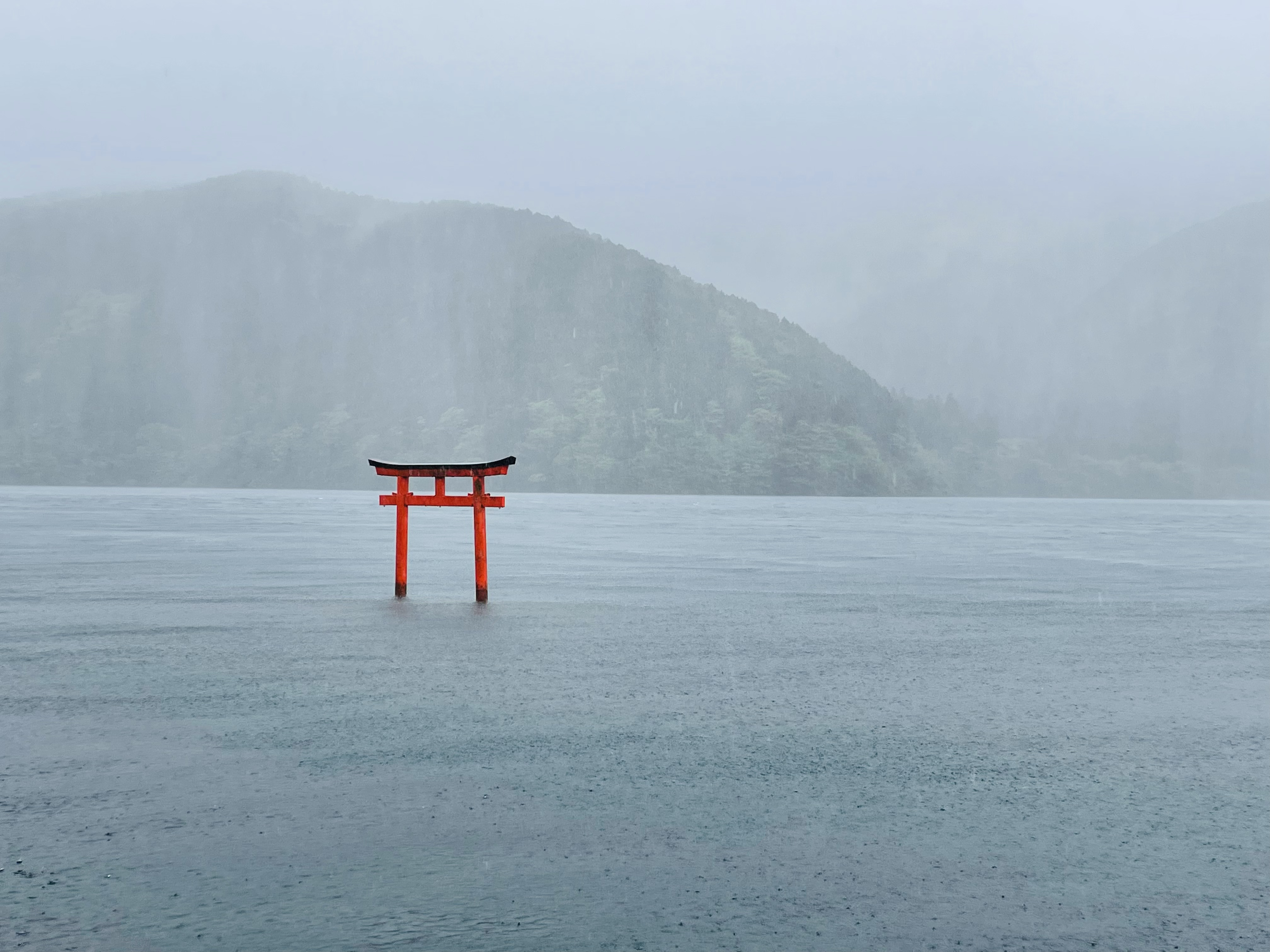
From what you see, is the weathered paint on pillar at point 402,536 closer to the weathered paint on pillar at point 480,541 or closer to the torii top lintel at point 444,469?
the torii top lintel at point 444,469

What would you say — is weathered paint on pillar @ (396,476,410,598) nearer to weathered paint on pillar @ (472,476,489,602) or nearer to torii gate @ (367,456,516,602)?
torii gate @ (367,456,516,602)

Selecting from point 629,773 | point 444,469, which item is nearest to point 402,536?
point 444,469

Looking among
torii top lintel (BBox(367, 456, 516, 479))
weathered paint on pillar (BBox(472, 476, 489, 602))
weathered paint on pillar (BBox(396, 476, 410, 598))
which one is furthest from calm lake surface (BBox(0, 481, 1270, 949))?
torii top lintel (BBox(367, 456, 516, 479))

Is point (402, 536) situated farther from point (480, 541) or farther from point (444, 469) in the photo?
point (480, 541)

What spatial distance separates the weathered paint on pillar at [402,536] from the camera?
781 inches

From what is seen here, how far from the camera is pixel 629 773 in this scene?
773 centimetres

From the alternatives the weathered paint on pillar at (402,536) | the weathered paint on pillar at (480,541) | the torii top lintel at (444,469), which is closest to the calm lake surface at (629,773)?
the weathered paint on pillar at (480,541)

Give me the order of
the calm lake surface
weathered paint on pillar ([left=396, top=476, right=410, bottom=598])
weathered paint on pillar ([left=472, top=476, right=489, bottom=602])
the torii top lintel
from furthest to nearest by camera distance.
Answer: weathered paint on pillar ([left=396, top=476, right=410, bottom=598])
weathered paint on pillar ([left=472, top=476, right=489, bottom=602])
the torii top lintel
the calm lake surface

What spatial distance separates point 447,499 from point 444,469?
0.58 metres

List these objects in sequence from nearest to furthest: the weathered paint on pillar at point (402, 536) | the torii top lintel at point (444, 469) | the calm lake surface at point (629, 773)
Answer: the calm lake surface at point (629, 773), the torii top lintel at point (444, 469), the weathered paint on pillar at point (402, 536)

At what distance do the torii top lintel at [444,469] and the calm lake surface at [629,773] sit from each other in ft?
6.58

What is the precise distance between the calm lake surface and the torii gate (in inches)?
30.2

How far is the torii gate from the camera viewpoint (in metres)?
19.2

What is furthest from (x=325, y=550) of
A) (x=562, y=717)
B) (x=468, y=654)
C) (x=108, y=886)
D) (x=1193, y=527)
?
(x=1193, y=527)
